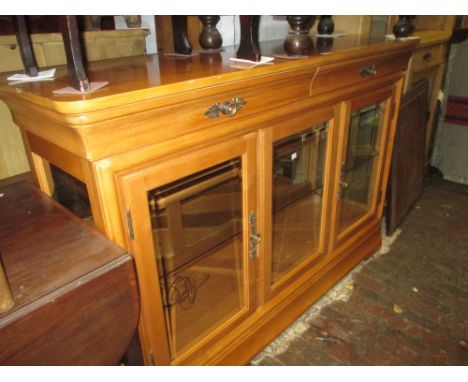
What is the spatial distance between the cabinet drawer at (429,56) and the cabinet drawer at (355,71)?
64 centimetres

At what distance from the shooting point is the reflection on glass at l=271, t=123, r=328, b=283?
4.83 feet

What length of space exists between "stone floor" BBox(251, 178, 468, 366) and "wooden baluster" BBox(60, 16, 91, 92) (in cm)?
125

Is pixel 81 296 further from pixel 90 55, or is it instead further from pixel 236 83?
pixel 90 55

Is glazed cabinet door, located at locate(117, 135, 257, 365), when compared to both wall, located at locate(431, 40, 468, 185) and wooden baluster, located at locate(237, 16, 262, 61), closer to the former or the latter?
wooden baluster, located at locate(237, 16, 262, 61)

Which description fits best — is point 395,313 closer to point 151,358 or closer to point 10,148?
point 151,358

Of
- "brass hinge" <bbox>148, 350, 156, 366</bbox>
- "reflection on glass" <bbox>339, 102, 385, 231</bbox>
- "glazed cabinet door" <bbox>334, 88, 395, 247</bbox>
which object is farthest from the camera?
"reflection on glass" <bbox>339, 102, 385, 231</bbox>

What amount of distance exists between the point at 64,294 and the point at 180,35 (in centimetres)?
97

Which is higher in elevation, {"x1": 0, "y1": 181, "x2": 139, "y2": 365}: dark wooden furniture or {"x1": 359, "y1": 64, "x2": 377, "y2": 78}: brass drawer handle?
{"x1": 359, "y1": 64, "x2": 377, "y2": 78}: brass drawer handle

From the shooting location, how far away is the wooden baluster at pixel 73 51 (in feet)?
2.29

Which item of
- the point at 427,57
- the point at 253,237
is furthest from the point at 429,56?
the point at 253,237

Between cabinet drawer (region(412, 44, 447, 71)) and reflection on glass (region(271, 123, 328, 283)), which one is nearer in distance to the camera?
reflection on glass (region(271, 123, 328, 283))

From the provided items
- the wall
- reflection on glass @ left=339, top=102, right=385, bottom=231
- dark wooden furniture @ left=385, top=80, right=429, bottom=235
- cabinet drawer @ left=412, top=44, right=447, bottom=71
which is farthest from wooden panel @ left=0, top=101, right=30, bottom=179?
the wall

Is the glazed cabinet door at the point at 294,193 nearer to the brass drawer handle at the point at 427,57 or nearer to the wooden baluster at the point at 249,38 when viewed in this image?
the wooden baluster at the point at 249,38

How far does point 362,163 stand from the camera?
76.5 inches
